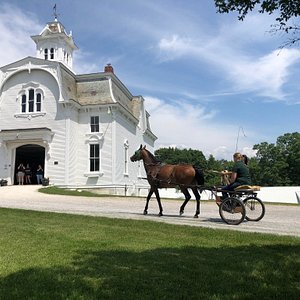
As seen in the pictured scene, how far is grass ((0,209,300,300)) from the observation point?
199 inches

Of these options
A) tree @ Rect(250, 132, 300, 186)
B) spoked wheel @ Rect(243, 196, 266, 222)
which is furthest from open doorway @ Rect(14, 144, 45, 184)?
tree @ Rect(250, 132, 300, 186)

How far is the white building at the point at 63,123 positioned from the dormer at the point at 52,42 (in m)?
5.44

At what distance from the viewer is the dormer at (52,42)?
A: 38.7 metres

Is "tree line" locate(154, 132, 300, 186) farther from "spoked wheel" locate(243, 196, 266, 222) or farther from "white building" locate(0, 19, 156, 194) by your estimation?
"spoked wheel" locate(243, 196, 266, 222)

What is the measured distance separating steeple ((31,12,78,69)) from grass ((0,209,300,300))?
1216 inches

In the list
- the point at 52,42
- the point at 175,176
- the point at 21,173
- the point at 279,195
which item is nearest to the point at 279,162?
the point at 279,195

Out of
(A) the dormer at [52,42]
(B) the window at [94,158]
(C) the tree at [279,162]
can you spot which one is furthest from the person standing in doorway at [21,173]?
(C) the tree at [279,162]

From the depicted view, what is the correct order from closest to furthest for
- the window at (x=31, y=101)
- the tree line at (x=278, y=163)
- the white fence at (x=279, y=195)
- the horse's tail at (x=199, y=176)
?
the horse's tail at (x=199, y=176), the window at (x=31, y=101), the white fence at (x=279, y=195), the tree line at (x=278, y=163)

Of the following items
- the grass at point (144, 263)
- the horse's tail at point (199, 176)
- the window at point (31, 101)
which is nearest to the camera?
the grass at point (144, 263)

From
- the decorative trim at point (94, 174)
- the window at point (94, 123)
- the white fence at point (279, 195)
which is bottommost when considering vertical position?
the white fence at point (279, 195)

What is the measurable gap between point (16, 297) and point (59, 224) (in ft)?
21.0

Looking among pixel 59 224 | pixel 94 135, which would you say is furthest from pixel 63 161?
pixel 59 224

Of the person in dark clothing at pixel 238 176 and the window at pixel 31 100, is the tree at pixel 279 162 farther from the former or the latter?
the person in dark clothing at pixel 238 176

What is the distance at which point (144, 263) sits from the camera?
254 inches
